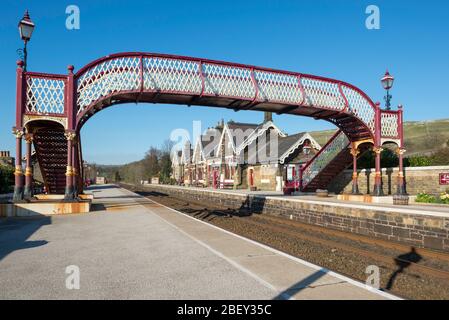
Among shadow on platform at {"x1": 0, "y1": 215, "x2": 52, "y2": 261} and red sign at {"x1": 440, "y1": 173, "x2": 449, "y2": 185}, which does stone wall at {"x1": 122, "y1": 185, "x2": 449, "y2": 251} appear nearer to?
red sign at {"x1": 440, "y1": 173, "x2": 449, "y2": 185}

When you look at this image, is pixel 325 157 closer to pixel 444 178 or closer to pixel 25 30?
pixel 444 178

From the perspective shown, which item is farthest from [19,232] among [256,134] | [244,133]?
[244,133]

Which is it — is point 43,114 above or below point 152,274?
above

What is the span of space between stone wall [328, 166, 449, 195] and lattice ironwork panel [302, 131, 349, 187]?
2.64 m

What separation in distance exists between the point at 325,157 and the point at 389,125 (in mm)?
5127

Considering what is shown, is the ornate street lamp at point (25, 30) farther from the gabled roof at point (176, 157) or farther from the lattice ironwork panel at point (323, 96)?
the gabled roof at point (176, 157)

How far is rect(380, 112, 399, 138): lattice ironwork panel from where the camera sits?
67.6ft

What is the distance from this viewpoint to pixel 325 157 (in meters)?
24.7

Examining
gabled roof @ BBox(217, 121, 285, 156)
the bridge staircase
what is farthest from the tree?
the bridge staircase

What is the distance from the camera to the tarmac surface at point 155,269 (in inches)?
190
